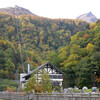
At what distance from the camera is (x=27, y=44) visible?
148500 millimetres

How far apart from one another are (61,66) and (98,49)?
17491 mm

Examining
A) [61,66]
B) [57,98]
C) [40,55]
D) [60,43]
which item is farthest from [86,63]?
[60,43]

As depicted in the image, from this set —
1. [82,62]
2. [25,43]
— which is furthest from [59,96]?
[25,43]

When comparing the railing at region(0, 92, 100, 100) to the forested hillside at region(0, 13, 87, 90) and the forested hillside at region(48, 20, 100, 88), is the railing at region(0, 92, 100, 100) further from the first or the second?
the forested hillside at region(0, 13, 87, 90)

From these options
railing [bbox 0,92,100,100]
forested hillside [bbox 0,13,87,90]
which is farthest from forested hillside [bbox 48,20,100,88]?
railing [bbox 0,92,100,100]

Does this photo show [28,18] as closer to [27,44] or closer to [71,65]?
[27,44]

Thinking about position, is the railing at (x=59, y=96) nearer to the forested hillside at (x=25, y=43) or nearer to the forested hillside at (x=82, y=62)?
the forested hillside at (x=82, y=62)

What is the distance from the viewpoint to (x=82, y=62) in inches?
→ 2992

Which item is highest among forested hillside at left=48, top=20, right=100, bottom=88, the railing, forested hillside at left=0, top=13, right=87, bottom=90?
forested hillside at left=0, top=13, right=87, bottom=90

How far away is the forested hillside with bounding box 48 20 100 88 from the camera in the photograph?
70812 millimetres

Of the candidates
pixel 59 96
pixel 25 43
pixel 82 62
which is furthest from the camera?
pixel 25 43

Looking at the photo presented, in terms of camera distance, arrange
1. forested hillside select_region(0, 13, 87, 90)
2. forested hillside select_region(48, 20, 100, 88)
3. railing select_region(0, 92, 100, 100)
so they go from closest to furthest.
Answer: railing select_region(0, 92, 100, 100), forested hillside select_region(48, 20, 100, 88), forested hillside select_region(0, 13, 87, 90)

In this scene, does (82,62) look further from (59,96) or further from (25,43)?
(25,43)

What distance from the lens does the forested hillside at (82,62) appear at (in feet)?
232
